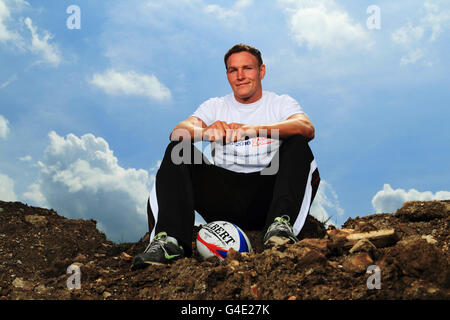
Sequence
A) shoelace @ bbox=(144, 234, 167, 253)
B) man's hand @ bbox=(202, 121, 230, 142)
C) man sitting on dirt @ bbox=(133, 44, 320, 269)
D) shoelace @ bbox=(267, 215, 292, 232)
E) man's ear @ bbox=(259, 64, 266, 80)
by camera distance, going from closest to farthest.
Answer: shoelace @ bbox=(144, 234, 167, 253), shoelace @ bbox=(267, 215, 292, 232), man sitting on dirt @ bbox=(133, 44, 320, 269), man's hand @ bbox=(202, 121, 230, 142), man's ear @ bbox=(259, 64, 266, 80)

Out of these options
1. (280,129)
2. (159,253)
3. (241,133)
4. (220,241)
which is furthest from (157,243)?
(280,129)

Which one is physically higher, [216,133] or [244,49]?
[244,49]

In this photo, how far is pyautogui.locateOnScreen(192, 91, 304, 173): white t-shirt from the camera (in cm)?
500

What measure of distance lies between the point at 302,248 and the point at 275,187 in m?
1.08

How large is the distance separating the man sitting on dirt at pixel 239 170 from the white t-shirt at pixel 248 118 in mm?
12

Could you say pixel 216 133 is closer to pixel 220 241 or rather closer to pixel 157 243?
pixel 220 241

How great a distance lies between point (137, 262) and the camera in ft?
12.2

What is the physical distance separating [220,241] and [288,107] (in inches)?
78.3

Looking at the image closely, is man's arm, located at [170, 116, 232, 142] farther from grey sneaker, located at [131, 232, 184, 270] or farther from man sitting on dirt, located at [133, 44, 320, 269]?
grey sneaker, located at [131, 232, 184, 270]

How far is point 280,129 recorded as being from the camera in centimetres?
455

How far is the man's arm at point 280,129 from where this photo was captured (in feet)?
14.7

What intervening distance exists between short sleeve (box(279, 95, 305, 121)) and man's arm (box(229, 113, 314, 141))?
320mm

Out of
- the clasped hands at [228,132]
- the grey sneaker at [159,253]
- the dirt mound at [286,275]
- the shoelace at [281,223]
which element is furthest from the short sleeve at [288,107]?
the grey sneaker at [159,253]

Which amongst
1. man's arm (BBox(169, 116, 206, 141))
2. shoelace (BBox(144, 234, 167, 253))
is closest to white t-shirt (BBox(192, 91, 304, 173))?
man's arm (BBox(169, 116, 206, 141))
